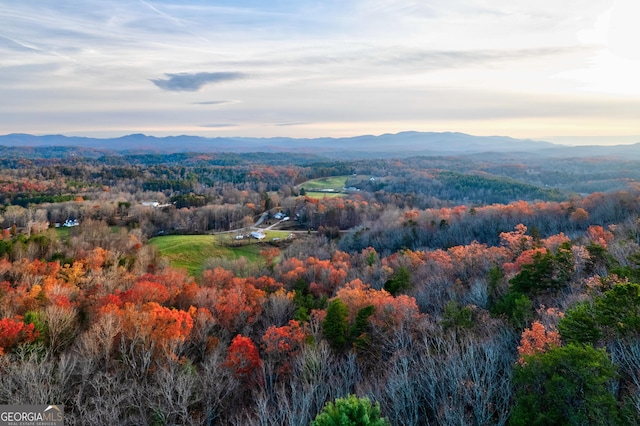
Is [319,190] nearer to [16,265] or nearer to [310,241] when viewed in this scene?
[310,241]

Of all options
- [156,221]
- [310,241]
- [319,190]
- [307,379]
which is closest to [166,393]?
[307,379]

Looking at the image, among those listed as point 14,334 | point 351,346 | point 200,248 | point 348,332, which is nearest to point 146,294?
point 14,334

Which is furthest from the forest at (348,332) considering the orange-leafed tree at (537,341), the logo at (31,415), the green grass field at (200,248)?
the green grass field at (200,248)

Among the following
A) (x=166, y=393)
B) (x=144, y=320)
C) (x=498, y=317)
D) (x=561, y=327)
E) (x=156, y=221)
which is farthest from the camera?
(x=156, y=221)

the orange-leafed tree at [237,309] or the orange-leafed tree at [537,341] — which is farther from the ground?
the orange-leafed tree at [537,341]

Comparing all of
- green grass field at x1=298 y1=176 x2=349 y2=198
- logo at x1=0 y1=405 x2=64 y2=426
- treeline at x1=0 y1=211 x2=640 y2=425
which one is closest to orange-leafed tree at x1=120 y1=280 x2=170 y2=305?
treeline at x1=0 y1=211 x2=640 y2=425

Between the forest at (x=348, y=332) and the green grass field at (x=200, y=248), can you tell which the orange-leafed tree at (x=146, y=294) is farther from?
the green grass field at (x=200, y=248)
